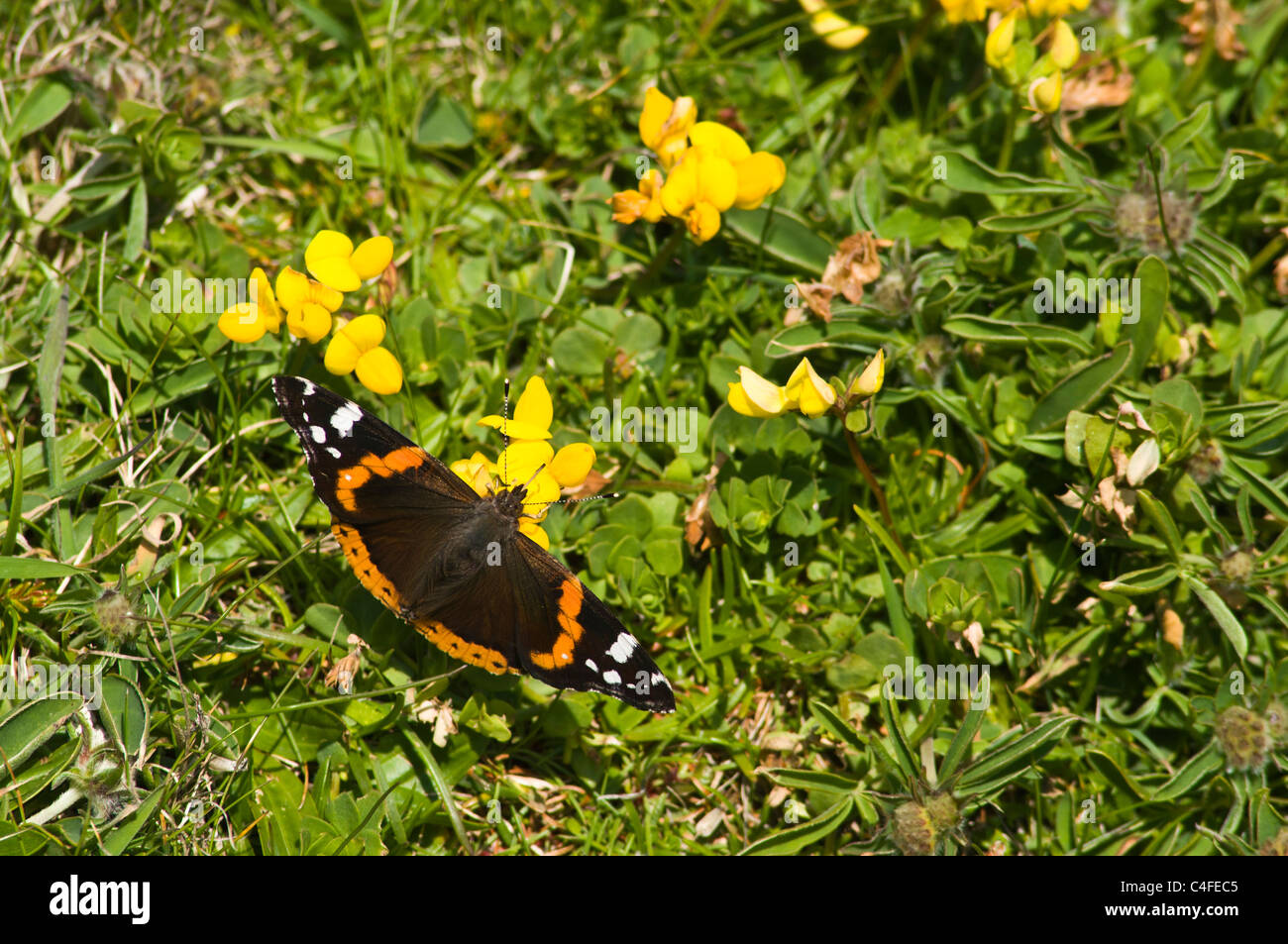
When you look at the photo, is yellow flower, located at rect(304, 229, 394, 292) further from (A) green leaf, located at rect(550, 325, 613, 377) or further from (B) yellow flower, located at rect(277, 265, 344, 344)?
(A) green leaf, located at rect(550, 325, 613, 377)

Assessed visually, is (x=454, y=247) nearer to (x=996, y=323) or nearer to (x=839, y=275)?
(x=839, y=275)

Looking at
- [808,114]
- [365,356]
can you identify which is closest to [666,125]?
[808,114]

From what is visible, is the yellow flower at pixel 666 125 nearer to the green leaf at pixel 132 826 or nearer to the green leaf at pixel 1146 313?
the green leaf at pixel 1146 313

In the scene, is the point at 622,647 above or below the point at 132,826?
above

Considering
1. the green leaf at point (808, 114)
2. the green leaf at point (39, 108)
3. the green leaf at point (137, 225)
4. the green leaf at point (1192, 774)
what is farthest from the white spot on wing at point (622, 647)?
the green leaf at point (39, 108)

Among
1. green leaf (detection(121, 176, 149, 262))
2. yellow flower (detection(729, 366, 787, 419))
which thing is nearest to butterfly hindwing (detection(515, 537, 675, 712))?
yellow flower (detection(729, 366, 787, 419))

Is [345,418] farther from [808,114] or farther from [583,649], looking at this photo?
[808,114]
